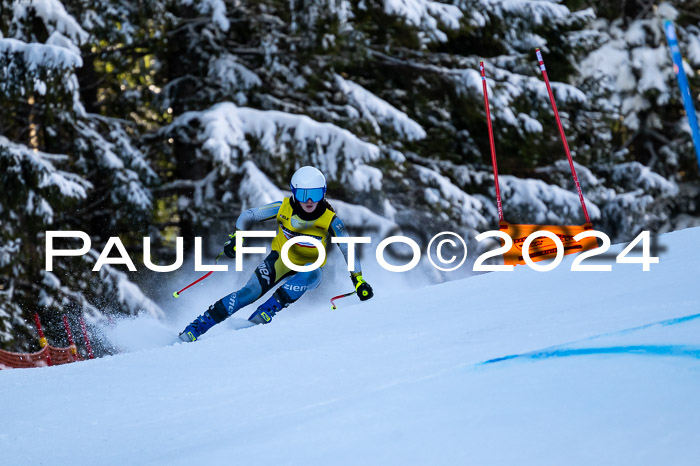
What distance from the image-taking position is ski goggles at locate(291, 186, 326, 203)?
6109 millimetres

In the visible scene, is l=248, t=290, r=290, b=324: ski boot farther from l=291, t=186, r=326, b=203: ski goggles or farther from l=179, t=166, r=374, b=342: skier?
l=291, t=186, r=326, b=203: ski goggles

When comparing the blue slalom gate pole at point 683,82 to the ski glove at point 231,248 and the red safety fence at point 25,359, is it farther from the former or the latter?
the red safety fence at point 25,359

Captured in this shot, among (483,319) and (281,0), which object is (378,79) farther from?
(483,319)

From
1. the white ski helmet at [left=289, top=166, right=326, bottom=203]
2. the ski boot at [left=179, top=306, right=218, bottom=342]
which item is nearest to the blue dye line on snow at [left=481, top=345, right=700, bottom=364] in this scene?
the white ski helmet at [left=289, top=166, right=326, bottom=203]

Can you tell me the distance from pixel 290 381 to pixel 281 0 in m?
9.73

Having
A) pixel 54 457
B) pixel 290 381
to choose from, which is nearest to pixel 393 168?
pixel 290 381

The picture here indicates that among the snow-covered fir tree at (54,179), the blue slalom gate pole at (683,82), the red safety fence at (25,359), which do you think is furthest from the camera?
the snow-covered fir tree at (54,179)

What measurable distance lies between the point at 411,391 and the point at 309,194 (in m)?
3.09

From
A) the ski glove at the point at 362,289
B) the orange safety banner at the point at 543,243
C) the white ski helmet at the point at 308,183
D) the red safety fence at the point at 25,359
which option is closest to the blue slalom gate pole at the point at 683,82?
the white ski helmet at the point at 308,183

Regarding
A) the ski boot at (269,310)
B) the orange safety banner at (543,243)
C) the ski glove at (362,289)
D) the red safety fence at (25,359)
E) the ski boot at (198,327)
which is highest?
the orange safety banner at (543,243)

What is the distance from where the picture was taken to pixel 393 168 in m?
12.4

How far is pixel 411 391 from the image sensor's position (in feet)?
10.5

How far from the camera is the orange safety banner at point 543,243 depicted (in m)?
7.09

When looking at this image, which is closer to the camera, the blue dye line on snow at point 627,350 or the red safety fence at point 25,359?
the blue dye line on snow at point 627,350
